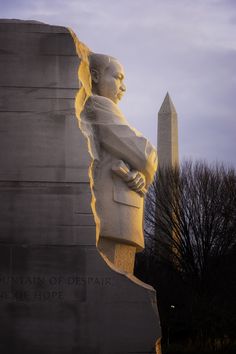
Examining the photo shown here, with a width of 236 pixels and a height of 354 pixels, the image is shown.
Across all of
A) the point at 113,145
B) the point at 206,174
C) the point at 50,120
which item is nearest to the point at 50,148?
the point at 50,120

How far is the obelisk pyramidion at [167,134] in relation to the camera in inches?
1716

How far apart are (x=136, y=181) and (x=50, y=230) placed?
5.86ft

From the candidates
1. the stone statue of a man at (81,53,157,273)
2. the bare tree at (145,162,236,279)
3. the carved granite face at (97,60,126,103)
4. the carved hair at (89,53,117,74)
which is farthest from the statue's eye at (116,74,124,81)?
the bare tree at (145,162,236,279)

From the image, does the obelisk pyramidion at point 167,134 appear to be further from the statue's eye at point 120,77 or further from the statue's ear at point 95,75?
the statue's ear at point 95,75

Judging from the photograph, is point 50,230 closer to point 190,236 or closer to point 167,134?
point 190,236

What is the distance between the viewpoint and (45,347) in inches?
366

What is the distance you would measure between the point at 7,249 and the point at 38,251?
0.44 metres

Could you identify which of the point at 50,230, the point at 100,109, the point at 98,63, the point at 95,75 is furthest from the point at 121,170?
the point at 98,63

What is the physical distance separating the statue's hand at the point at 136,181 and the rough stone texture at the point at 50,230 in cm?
101

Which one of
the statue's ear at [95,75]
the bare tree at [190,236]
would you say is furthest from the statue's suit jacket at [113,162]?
the bare tree at [190,236]

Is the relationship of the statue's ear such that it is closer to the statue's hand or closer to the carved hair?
the carved hair

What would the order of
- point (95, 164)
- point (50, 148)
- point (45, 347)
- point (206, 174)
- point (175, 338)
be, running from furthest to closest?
point (206, 174) → point (175, 338) → point (95, 164) → point (50, 148) → point (45, 347)

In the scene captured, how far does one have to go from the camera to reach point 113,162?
424 inches

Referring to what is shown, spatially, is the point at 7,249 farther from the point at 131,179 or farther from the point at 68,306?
the point at 131,179
